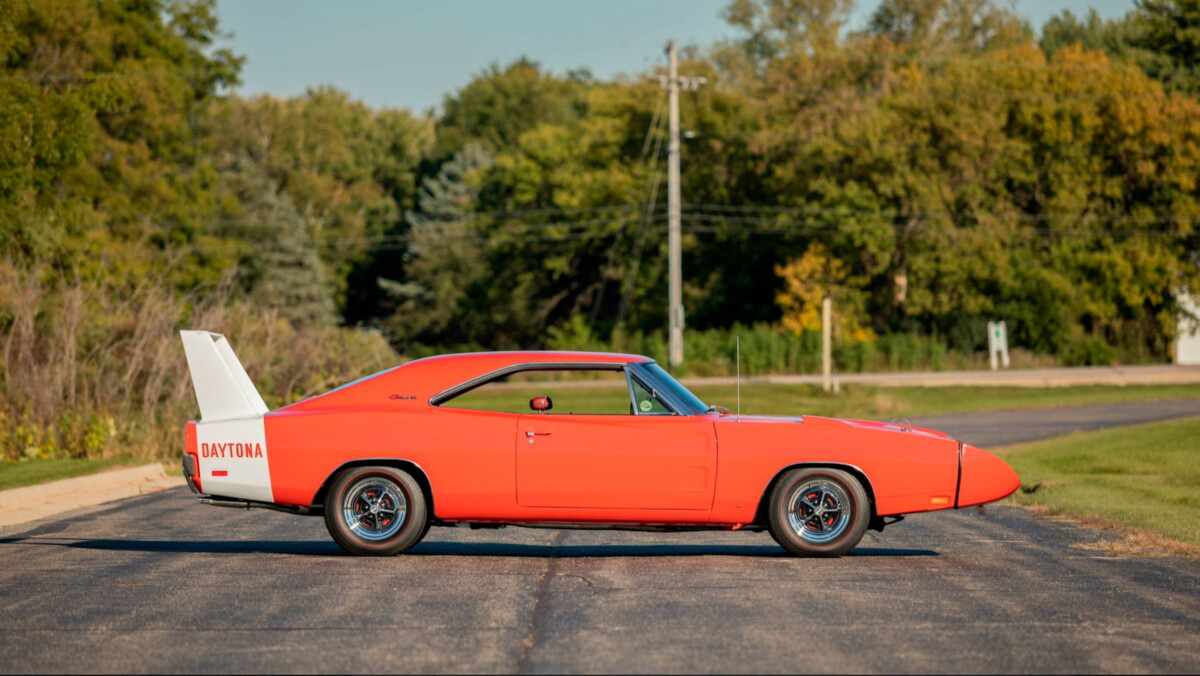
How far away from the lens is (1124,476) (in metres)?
20.6

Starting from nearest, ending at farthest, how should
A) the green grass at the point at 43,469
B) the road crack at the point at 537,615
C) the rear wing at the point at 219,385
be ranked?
the road crack at the point at 537,615 < the rear wing at the point at 219,385 < the green grass at the point at 43,469

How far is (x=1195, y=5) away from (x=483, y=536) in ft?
196

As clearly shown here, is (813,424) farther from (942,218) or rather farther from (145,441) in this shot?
(942,218)

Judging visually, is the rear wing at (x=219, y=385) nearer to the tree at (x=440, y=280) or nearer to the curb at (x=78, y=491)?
the curb at (x=78, y=491)

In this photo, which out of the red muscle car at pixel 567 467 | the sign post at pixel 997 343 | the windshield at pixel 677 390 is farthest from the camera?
the sign post at pixel 997 343

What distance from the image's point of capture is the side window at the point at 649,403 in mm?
11391

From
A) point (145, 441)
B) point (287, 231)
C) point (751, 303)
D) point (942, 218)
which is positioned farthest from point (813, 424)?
point (287, 231)

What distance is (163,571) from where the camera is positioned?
34.9ft

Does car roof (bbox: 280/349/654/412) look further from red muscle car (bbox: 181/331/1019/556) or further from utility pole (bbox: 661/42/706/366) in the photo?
utility pole (bbox: 661/42/706/366)

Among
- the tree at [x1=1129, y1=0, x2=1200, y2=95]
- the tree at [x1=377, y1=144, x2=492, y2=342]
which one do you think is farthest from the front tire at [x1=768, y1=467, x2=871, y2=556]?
the tree at [x1=377, y1=144, x2=492, y2=342]

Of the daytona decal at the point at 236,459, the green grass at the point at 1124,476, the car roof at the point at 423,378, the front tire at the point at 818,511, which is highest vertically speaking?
the car roof at the point at 423,378

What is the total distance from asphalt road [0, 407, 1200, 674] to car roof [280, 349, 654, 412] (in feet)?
3.84

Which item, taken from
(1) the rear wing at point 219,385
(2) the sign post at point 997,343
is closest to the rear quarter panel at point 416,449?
(1) the rear wing at point 219,385

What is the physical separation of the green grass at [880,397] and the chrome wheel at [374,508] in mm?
26000
